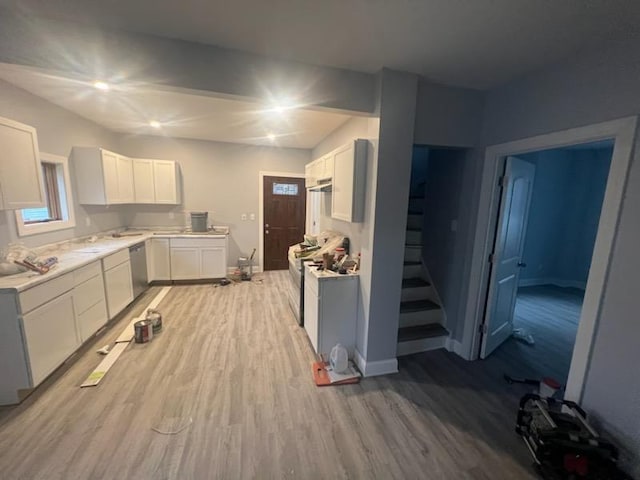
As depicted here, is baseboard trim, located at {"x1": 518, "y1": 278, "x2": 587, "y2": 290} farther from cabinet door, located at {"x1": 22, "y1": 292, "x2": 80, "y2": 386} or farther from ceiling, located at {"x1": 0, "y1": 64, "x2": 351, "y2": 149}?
cabinet door, located at {"x1": 22, "y1": 292, "x2": 80, "y2": 386}

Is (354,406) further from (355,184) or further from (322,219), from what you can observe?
(322,219)

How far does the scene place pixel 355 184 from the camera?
239 centimetres

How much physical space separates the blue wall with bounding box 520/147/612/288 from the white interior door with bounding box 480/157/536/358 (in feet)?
9.42

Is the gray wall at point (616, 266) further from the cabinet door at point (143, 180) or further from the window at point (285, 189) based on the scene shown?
the cabinet door at point (143, 180)

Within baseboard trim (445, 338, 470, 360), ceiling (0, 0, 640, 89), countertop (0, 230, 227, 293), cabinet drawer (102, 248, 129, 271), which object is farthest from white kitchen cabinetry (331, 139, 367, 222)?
cabinet drawer (102, 248, 129, 271)

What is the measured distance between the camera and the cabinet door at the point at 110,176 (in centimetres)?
365

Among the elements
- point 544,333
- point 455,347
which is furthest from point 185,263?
point 544,333

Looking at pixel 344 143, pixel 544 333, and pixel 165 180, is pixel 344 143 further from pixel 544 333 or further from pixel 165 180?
pixel 544 333

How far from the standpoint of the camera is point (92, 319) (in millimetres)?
2719

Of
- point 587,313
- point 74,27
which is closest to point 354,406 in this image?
point 587,313

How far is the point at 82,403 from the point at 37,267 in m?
1.17

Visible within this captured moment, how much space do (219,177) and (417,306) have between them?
13.9 ft

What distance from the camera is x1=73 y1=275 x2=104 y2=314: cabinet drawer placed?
249 centimetres

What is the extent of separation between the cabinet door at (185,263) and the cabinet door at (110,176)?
1142 mm
